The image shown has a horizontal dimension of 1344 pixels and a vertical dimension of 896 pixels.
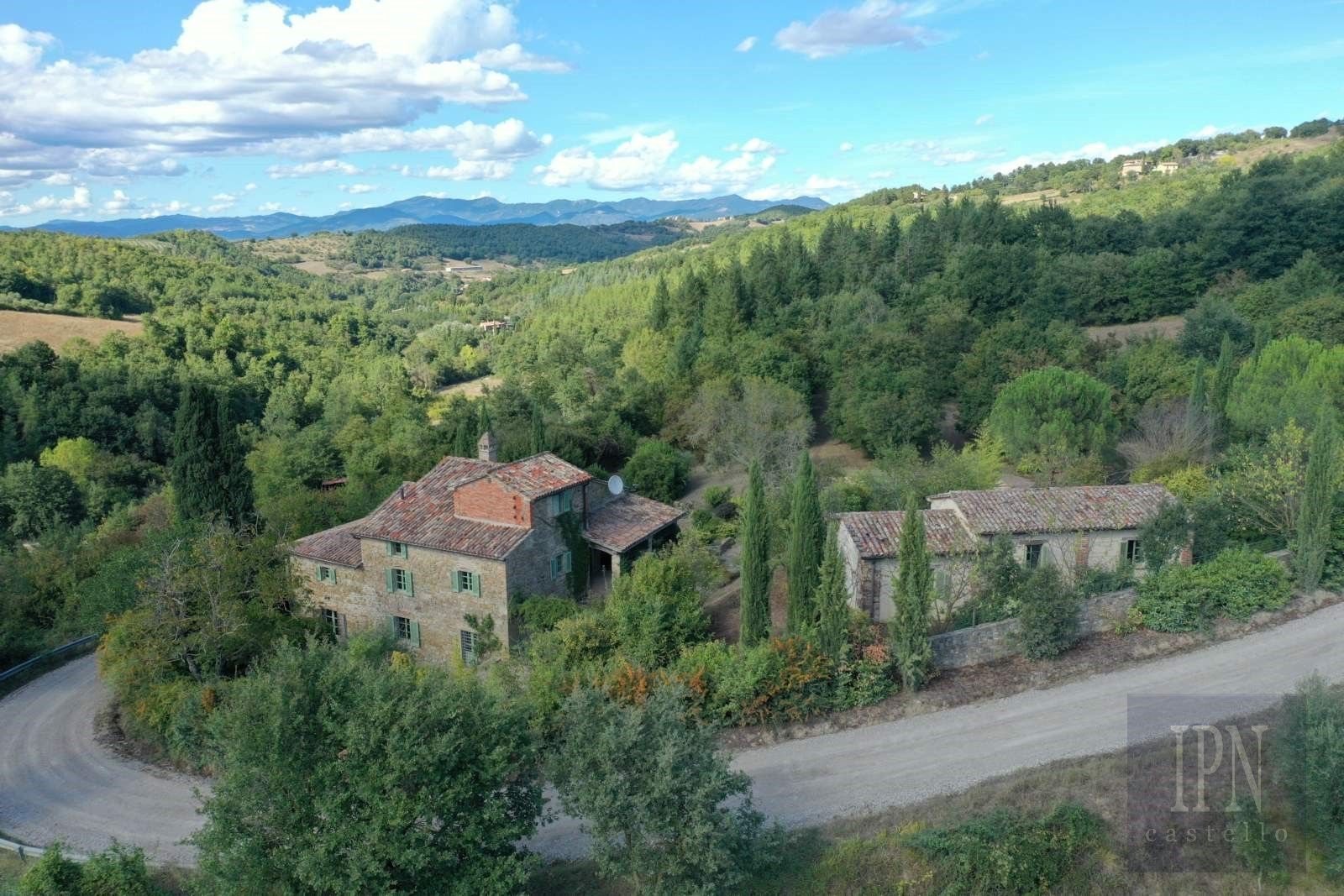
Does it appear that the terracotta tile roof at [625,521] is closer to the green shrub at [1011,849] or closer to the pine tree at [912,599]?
the pine tree at [912,599]

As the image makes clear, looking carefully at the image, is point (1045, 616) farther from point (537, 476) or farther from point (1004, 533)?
point (537, 476)

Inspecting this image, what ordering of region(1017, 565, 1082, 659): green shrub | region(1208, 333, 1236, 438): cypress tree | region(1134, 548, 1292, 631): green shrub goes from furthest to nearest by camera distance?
region(1208, 333, 1236, 438): cypress tree < region(1134, 548, 1292, 631): green shrub < region(1017, 565, 1082, 659): green shrub

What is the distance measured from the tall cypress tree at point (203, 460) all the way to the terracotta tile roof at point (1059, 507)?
2607cm

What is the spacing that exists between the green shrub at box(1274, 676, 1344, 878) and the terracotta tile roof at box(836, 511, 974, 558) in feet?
33.1

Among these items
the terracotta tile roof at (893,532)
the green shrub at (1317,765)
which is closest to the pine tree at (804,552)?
the terracotta tile roof at (893,532)

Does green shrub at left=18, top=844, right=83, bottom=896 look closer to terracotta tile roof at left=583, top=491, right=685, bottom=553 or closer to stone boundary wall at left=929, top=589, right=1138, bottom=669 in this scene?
terracotta tile roof at left=583, top=491, right=685, bottom=553

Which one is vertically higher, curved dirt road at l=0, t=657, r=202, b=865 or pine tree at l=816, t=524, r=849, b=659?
pine tree at l=816, t=524, r=849, b=659

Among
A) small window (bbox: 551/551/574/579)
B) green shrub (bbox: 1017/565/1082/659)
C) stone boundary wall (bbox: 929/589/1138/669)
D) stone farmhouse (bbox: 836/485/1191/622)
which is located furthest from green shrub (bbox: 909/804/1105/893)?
small window (bbox: 551/551/574/579)

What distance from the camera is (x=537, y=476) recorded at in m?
28.7

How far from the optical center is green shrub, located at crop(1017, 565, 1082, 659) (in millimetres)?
22656

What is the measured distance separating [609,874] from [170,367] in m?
72.0

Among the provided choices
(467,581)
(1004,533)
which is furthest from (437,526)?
(1004,533)

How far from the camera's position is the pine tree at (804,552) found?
23.5 m

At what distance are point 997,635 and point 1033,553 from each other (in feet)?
13.8
